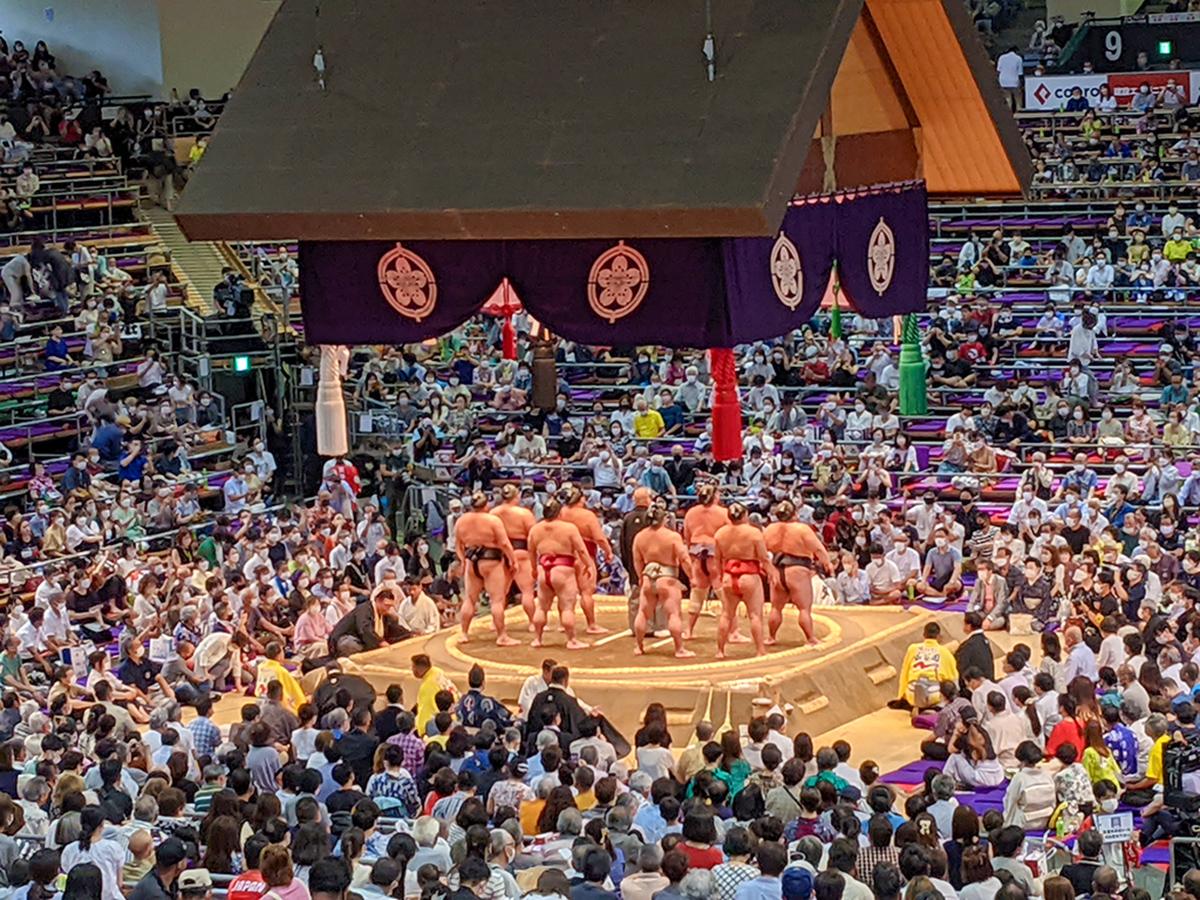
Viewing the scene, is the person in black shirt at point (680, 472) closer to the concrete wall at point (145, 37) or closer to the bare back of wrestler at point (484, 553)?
the bare back of wrestler at point (484, 553)

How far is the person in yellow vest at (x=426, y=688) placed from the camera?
9977 millimetres

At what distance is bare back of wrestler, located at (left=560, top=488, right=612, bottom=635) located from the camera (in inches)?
440

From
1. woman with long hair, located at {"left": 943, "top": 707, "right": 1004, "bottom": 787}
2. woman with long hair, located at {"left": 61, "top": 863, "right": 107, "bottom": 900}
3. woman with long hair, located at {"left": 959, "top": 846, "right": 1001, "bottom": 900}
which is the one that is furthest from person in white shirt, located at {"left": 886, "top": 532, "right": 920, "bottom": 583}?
woman with long hair, located at {"left": 61, "top": 863, "right": 107, "bottom": 900}

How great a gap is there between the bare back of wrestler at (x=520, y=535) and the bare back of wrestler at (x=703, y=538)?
85cm

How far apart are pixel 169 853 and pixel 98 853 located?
53 centimetres

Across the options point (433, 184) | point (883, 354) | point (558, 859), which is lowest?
point (558, 859)

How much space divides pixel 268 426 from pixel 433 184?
7679 millimetres

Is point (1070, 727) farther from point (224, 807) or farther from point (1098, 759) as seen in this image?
point (224, 807)

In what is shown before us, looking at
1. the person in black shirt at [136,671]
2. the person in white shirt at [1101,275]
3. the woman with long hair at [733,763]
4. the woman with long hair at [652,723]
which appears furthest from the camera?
the person in white shirt at [1101,275]

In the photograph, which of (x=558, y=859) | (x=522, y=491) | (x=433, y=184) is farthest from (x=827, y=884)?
(x=522, y=491)

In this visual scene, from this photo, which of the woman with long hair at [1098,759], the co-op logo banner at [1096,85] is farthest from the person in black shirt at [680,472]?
the co-op logo banner at [1096,85]

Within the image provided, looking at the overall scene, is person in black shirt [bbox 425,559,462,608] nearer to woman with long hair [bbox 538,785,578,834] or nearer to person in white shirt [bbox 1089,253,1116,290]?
woman with long hair [bbox 538,785,578,834]

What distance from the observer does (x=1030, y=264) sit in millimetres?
18141

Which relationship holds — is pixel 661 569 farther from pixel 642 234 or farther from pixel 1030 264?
pixel 1030 264
